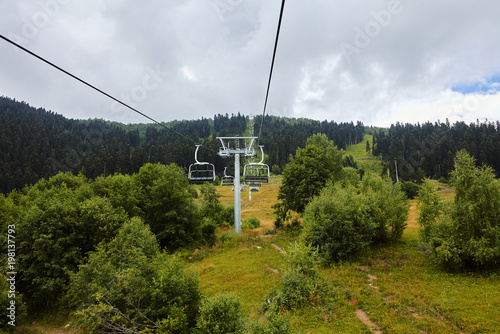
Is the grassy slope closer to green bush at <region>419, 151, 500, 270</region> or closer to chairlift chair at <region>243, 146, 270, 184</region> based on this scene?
green bush at <region>419, 151, 500, 270</region>

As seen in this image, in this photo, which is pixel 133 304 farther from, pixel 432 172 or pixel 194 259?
pixel 432 172

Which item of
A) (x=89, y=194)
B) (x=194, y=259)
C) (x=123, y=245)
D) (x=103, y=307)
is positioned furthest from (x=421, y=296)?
(x=89, y=194)

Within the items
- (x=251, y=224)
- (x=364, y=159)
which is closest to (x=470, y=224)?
(x=251, y=224)

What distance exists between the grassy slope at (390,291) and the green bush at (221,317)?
3.83 m

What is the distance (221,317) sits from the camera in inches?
349

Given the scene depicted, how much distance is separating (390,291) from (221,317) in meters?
11.1

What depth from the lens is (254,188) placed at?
2688cm

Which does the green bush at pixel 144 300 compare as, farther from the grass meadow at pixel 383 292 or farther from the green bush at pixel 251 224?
the green bush at pixel 251 224

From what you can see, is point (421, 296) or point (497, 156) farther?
point (497, 156)

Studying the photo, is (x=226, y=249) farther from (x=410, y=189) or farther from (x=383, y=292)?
(x=410, y=189)

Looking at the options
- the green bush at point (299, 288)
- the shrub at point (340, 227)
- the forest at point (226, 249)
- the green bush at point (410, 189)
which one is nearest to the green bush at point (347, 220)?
the shrub at point (340, 227)

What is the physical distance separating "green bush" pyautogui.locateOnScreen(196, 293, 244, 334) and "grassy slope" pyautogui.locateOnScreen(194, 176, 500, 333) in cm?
383

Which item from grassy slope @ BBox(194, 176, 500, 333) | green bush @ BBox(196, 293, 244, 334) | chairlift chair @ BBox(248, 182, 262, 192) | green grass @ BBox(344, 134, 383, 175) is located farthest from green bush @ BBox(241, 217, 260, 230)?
green grass @ BBox(344, 134, 383, 175)

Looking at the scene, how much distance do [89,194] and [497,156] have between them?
13721 cm
